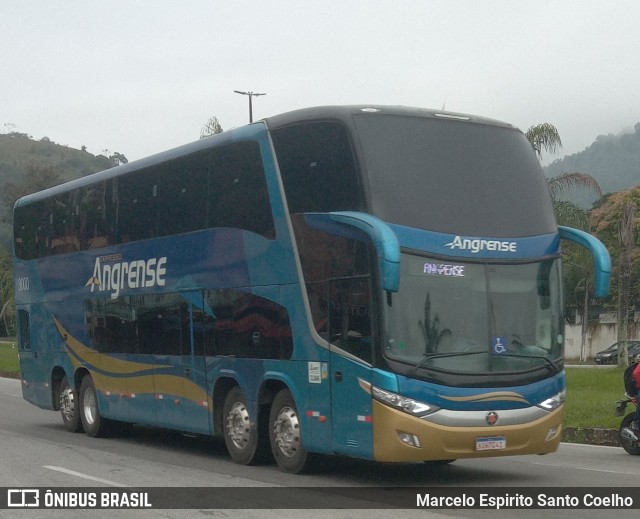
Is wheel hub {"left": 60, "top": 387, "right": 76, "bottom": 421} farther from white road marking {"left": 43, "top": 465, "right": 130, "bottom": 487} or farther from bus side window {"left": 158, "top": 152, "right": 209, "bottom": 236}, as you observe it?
white road marking {"left": 43, "top": 465, "right": 130, "bottom": 487}

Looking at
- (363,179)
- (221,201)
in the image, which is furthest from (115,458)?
(363,179)

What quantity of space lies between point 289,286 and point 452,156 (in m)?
2.46

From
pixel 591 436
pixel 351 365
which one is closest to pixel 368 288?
pixel 351 365

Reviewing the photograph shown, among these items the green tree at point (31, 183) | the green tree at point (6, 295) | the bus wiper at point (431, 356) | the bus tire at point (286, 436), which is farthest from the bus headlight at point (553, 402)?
the green tree at point (31, 183)

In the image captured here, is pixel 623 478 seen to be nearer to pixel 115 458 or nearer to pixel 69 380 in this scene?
pixel 115 458

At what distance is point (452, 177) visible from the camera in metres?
12.0

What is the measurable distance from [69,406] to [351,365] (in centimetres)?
975

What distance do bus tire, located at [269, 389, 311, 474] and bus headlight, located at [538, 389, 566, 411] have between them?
2.82 metres

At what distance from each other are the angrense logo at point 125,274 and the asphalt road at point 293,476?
257 cm

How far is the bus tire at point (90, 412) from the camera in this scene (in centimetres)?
1894

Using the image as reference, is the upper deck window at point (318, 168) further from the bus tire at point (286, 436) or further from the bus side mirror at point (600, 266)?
the bus side mirror at point (600, 266)

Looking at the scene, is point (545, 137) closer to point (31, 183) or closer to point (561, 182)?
point (561, 182)

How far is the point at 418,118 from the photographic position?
12.4 metres

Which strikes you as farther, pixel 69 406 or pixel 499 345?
pixel 69 406
